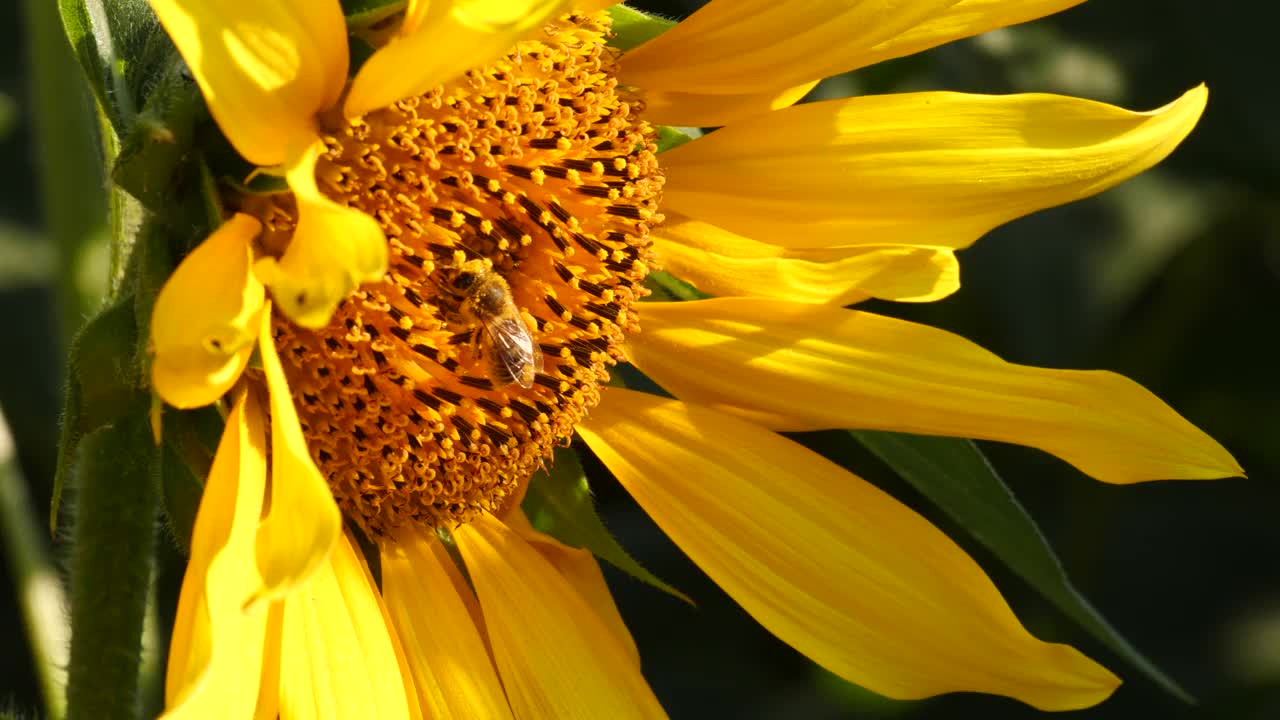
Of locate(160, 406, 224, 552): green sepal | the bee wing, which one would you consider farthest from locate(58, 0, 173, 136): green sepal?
the bee wing

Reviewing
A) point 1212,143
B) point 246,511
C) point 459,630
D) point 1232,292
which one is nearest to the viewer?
point 246,511

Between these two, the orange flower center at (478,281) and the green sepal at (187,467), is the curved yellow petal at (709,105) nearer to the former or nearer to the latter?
the orange flower center at (478,281)

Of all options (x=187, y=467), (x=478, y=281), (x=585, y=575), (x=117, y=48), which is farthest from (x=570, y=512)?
(x=117, y=48)

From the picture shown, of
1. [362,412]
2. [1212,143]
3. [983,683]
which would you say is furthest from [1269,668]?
[362,412]

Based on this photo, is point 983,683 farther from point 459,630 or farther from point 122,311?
point 122,311

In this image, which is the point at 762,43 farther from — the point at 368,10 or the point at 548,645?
the point at 548,645

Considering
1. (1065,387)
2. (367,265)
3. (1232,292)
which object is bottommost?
(1232,292)
